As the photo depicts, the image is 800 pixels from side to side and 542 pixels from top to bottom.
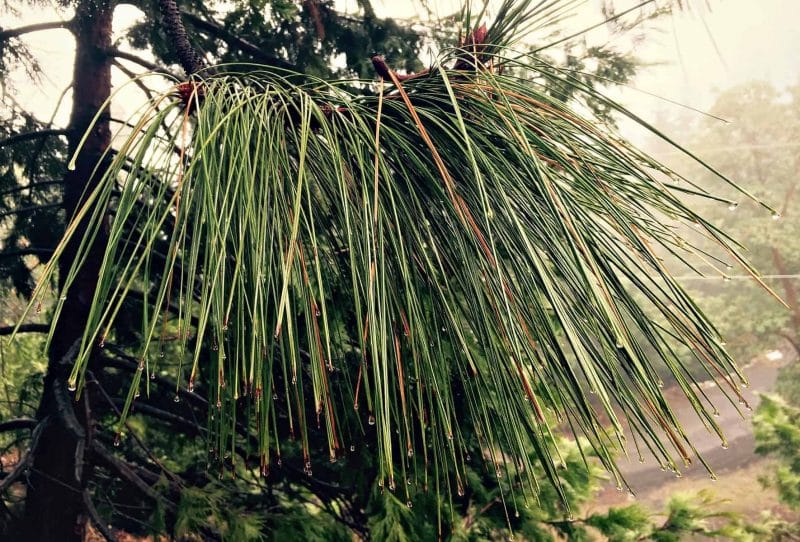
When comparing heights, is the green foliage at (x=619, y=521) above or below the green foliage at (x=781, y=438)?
above

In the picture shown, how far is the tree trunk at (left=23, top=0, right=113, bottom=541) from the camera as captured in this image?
1438 millimetres

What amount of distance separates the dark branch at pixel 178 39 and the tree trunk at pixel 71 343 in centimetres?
89

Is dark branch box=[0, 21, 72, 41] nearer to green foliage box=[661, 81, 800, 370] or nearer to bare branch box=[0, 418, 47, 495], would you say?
bare branch box=[0, 418, 47, 495]

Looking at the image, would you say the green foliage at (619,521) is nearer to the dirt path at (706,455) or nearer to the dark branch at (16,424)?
the dark branch at (16,424)

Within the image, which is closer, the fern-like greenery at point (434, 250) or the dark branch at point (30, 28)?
the fern-like greenery at point (434, 250)

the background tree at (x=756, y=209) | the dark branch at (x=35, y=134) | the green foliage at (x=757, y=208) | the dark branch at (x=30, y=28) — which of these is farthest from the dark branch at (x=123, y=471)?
the green foliage at (x=757, y=208)

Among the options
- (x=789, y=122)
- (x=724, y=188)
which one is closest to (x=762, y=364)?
(x=724, y=188)

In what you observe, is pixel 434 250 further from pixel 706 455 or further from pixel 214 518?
pixel 706 455

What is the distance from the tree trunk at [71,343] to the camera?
144cm

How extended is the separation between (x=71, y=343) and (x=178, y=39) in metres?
1.21

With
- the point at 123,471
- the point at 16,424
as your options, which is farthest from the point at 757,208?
the point at 16,424

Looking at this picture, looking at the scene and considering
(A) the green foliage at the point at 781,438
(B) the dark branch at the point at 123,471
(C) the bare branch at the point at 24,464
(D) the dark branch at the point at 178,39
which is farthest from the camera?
(A) the green foliage at the point at 781,438

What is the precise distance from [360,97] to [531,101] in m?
0.22

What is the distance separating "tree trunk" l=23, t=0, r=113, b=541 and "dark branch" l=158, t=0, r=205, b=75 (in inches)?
34.9
